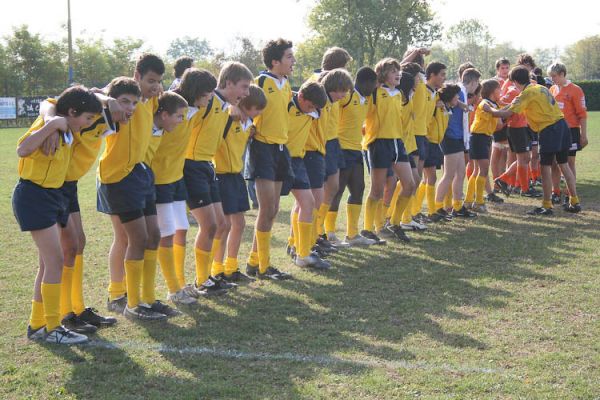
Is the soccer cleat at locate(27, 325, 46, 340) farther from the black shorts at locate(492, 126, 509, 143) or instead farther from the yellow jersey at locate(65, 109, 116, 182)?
the black shorts at locate(492, 126, 509, 143)

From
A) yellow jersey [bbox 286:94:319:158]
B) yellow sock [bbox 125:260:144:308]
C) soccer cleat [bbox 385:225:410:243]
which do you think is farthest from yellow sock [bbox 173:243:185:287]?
soccer cleat [bbox 385:225:410:243]

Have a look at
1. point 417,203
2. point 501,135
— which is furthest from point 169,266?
point 501,135

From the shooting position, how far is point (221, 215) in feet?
20.3

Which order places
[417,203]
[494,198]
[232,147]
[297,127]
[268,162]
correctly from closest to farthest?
1. [232,147]
2. [268,162]
3. [297,127]
4. [417,203]
5. [494,198]

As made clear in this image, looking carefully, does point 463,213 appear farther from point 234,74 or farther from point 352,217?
point 234,74

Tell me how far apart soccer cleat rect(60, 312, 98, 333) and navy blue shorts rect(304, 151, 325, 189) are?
297 centimetres

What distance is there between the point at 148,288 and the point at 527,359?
2807mm

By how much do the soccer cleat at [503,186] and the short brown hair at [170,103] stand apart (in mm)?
7664

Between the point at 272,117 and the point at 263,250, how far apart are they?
126 centimetres

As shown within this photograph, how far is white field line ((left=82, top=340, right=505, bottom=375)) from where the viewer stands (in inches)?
171

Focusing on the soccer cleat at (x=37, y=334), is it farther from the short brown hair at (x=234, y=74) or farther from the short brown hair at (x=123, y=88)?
the short brown hair at (x=234, y=74)

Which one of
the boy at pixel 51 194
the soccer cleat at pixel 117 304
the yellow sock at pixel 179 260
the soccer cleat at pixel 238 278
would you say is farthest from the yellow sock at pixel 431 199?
the boy at pixel 51 194

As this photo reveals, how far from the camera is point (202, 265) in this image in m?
6.12

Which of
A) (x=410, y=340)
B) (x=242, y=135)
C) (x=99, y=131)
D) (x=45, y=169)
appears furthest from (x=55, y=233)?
(x=410, y=340)
